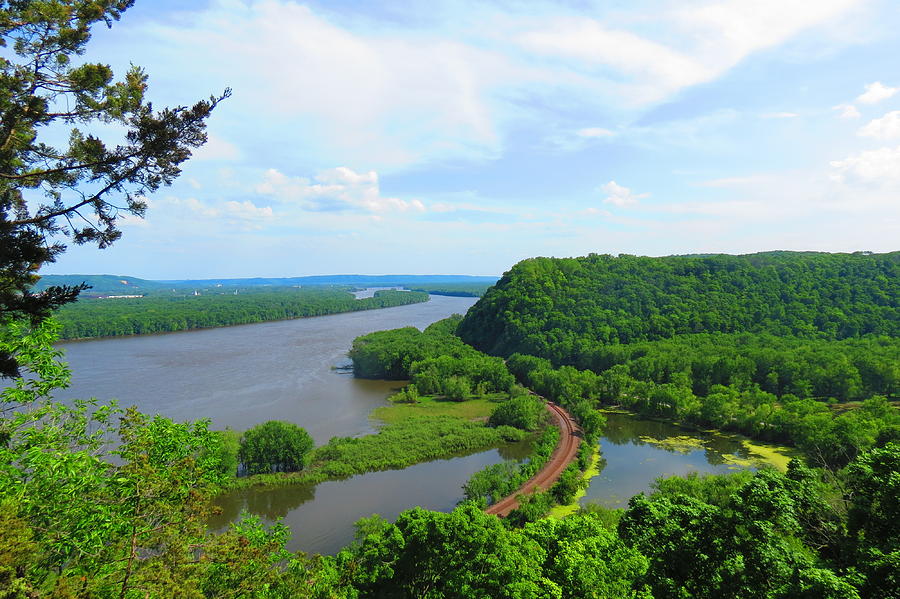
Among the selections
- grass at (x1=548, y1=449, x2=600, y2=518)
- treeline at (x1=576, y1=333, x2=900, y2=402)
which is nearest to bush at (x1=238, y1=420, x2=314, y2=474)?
grass at (x1=548, y1=449, x2=600, y2=518)

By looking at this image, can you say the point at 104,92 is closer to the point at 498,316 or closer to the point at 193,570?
the point at 193,570

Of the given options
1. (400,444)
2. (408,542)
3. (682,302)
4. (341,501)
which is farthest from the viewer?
(682,302)

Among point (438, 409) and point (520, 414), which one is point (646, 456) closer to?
point (520, 414)

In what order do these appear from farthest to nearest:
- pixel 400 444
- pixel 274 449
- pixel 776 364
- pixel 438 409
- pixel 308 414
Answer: pixel 776 364, pixel 438 409, pixel 308 414, pixel 400 444, pixel 274 449

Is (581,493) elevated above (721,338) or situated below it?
below

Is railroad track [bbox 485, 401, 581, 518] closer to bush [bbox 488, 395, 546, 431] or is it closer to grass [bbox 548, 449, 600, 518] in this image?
grass [bbox 548, 449, 600, 518]

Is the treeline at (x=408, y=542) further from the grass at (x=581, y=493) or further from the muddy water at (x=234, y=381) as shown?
the muddy water at (x=234, y=381)

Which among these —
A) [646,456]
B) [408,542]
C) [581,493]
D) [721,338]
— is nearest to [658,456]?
[646,456]

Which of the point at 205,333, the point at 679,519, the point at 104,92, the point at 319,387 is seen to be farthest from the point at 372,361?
the point at 205,333
